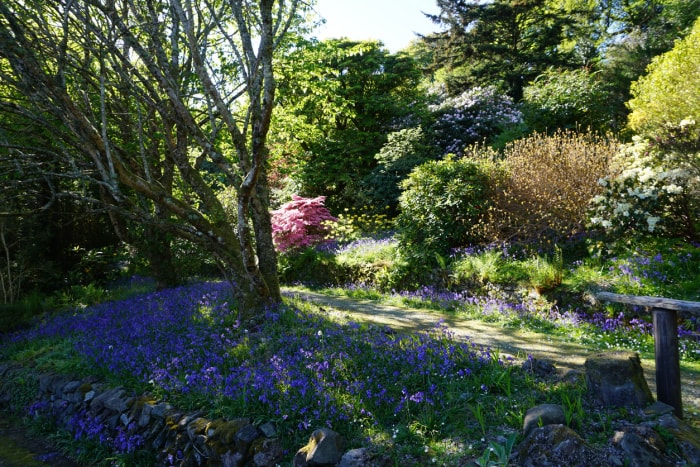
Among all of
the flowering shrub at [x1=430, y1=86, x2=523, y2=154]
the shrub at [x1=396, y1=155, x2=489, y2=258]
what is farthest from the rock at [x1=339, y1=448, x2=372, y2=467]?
the flowering shrub at [x1=430, y1=86, x2=523, y2=154]

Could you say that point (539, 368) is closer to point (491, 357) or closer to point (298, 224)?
point (491, 357)

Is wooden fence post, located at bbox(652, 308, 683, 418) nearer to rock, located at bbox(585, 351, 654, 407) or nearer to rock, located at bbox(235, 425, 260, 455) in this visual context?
rock, located at bbox(585, 351, 654, 407)

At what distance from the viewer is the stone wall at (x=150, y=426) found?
363 centimetres

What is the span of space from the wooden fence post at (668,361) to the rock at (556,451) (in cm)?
98

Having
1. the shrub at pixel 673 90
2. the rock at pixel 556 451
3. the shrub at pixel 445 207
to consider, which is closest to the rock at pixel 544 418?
the rock at pixel 556 451

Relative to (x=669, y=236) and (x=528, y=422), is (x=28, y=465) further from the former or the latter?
(x=669, y=236)

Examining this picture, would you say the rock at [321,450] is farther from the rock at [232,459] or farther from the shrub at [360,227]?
the shrub at [360,227]

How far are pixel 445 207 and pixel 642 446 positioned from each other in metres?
6.88

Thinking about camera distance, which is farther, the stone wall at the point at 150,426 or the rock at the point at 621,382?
the stone wall at the point at 150,426

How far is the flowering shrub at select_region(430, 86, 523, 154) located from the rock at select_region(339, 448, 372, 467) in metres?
13.9

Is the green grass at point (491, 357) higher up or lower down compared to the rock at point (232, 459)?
higher up

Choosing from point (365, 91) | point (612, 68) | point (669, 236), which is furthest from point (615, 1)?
point (669, 236)

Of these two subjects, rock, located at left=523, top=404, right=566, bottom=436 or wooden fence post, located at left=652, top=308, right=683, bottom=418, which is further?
wooden fence post, located at left=652, top=308, right=683, bottom=418

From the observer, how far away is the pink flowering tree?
39.0 ft
